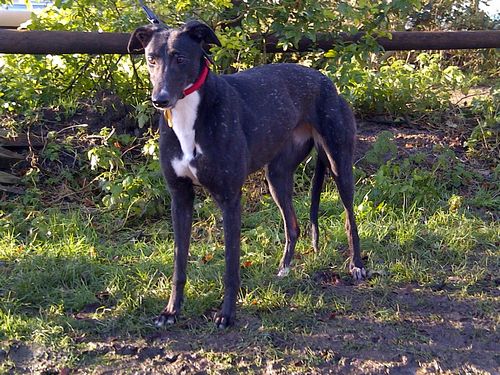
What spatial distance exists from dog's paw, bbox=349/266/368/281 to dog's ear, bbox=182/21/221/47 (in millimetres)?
1904

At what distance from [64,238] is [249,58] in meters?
2.51

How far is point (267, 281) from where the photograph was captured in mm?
4375

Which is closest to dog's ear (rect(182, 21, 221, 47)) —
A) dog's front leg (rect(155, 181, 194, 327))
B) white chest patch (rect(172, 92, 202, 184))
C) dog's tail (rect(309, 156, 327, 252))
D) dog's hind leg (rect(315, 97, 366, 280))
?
white chest patch (rect(172, 92, 202, 184))

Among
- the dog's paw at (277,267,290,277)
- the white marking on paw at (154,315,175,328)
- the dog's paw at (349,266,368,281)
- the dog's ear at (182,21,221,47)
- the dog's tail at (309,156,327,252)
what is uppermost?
the dog's ear at (182,21,221,47)

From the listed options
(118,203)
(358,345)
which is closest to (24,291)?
(118,203)

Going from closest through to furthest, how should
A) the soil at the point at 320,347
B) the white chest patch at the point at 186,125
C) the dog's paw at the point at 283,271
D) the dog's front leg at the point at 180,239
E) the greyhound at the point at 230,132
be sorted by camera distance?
the soil at the point at 320,347 < the greyhound at the point at 230,132 < the white chest patch at the point at 186,125 < the dog's front leg at the point at 180,239 < the dog's paw at the point at 283,271

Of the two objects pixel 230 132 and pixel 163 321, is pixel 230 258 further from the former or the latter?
pixel 230 132

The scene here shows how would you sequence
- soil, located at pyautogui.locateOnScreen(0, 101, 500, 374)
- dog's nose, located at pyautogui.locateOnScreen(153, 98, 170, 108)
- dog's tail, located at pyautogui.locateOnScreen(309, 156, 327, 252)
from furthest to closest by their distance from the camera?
dog's tail, located at pyautogui.locateOnScreen(309, 156, 327, 252) < soil, located at pyautogui.locateOnScreen(0, 101, 500, 374) < dog's nose, located at pyautogui.locateOnScreen(153, 98, 170, 108)

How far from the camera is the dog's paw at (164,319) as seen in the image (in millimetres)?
3836

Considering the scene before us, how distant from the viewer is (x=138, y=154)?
6.25 metres

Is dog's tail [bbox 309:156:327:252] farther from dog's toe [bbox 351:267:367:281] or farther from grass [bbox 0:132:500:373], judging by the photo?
dog's toe [bbox 351:267:367:281]

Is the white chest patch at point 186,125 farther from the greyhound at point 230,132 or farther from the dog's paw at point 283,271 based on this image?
the dog's paw at point 283,271

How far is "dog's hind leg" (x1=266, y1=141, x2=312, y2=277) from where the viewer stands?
4.71 metres

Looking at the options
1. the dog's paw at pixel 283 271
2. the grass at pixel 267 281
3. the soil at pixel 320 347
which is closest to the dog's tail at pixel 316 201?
the grass at pixel 267 281
